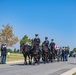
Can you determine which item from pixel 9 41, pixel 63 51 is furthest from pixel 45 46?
pixel 9 41

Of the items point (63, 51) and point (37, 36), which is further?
point (63, 51)

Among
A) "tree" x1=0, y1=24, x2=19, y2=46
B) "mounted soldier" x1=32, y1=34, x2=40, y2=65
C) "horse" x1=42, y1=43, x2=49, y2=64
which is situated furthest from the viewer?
"tree" x1=0, y1=24, x2=19, y2=46

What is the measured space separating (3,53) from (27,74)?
13.4m

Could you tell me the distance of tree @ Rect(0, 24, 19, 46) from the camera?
63.7 m

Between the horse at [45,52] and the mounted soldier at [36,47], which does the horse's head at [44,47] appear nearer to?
the horse at [45,52]

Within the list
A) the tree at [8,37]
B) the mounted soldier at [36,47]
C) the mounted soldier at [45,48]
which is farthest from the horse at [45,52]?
the tree at [8,37]

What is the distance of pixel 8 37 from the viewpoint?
6475cm

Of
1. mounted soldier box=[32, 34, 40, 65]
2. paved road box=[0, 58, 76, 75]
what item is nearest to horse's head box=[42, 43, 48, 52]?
mounted soldier box=[32, 34, 40, 65]

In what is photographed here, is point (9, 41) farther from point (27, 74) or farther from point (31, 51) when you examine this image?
point (27, 74)

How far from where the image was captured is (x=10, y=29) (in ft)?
217

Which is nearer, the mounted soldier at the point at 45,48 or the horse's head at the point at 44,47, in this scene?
the horse's head at the point at 44,47

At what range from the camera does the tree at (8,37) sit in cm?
6371

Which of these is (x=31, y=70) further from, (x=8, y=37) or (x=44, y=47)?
(x=8, y=37)

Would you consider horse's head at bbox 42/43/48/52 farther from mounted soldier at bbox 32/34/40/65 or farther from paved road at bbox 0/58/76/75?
paved road at bbox 0/58/76/75
